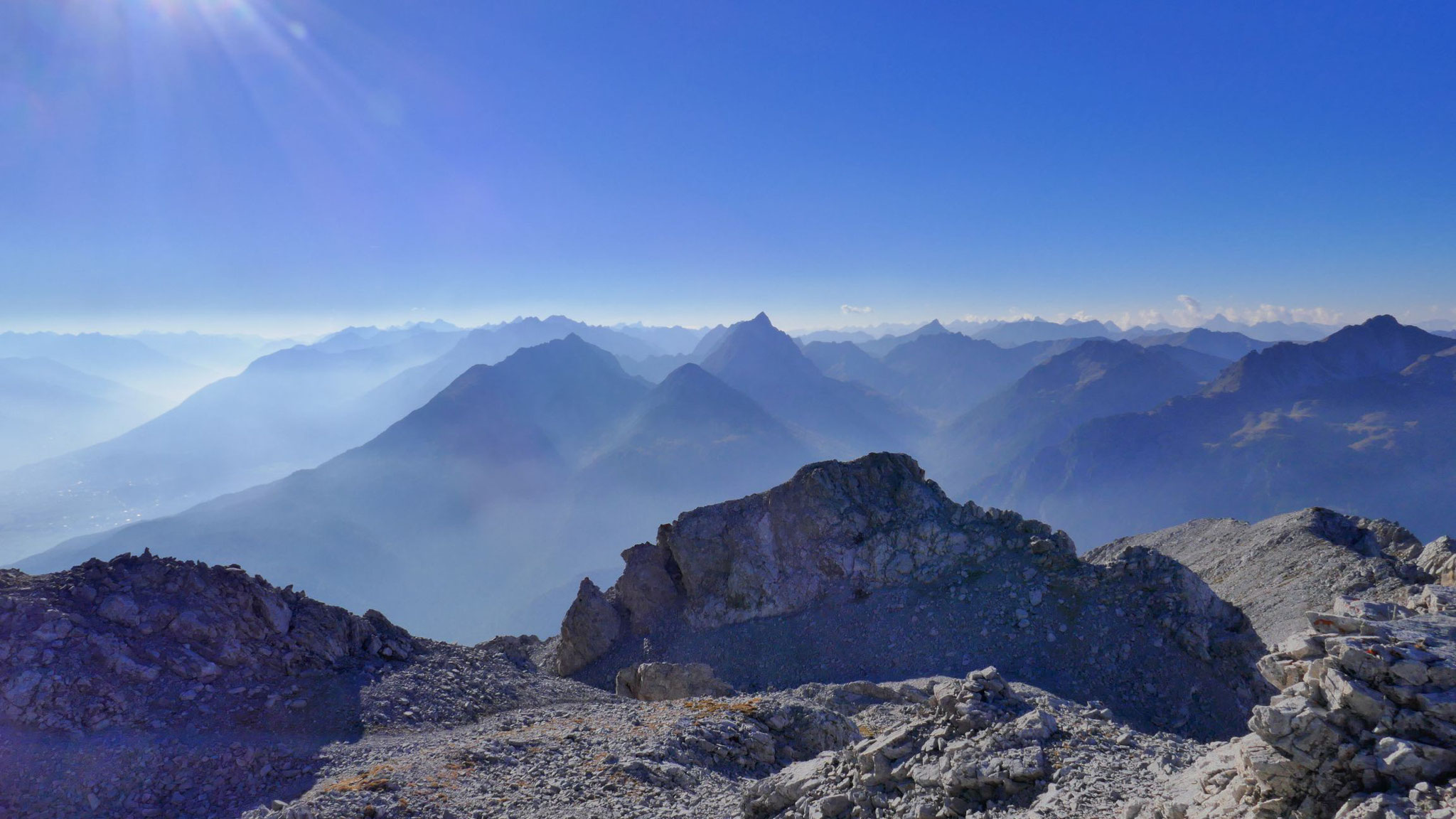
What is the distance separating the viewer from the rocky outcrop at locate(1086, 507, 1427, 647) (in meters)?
39.1

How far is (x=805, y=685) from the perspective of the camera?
31.0 metres

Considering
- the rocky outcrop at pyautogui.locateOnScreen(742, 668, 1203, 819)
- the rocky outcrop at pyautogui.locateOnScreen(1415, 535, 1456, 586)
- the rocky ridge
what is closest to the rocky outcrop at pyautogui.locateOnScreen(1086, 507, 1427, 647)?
the rocky outcrop at pyautogui.locateOnScreen(1415, 535, 1456, 586)

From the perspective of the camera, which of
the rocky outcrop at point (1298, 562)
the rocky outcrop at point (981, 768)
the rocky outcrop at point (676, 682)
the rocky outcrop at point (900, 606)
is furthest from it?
the rocky outcrop at point (1298, 562)

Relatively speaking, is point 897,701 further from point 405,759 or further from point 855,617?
point 405,759

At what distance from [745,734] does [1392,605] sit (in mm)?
17555

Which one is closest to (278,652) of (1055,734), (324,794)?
(324,794)

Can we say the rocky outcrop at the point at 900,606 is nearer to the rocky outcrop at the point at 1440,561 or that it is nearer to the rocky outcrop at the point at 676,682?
the rocky outcrop at the point at 676,682

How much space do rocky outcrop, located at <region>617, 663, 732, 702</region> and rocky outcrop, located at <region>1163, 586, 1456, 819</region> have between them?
2831cm

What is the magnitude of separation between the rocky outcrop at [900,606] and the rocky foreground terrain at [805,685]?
175 millimetres

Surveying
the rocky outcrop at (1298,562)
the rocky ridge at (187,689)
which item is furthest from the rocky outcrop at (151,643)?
the rocky outcrop at (1298,562)

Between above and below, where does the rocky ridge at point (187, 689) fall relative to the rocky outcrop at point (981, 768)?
above

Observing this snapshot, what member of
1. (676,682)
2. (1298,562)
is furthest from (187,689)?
(1298,562)

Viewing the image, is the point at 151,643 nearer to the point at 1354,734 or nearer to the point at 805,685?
the point at 805,685

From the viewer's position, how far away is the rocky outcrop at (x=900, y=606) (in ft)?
102
